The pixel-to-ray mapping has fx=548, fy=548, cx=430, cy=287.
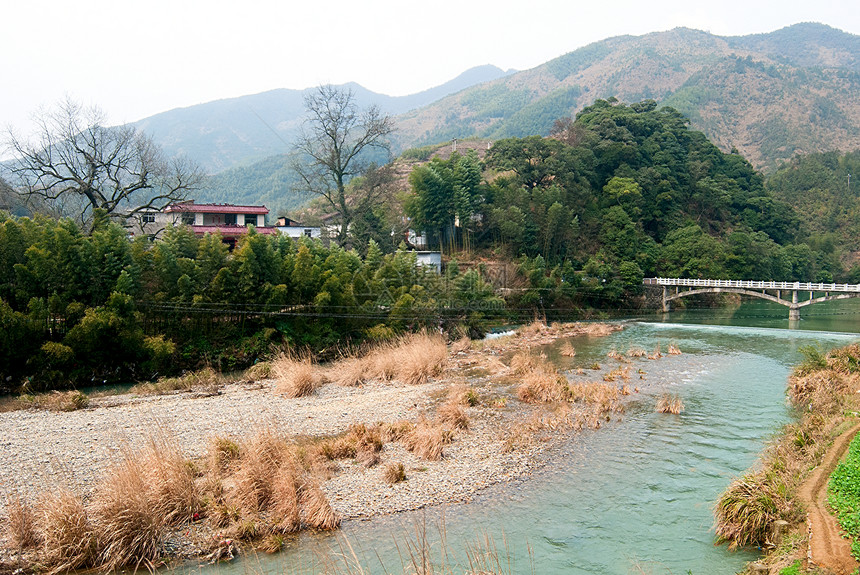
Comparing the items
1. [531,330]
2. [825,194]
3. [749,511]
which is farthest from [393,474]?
[825,194]

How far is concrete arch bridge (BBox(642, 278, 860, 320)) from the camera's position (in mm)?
37219

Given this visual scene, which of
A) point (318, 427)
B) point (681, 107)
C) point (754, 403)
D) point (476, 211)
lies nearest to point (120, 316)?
point (318, 427)

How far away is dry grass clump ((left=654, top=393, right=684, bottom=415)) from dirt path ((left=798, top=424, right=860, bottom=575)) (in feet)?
20.2

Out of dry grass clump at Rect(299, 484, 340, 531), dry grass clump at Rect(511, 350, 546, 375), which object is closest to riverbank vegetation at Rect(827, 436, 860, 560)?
dry grass clump at Rect(299, 484, 340, 531)

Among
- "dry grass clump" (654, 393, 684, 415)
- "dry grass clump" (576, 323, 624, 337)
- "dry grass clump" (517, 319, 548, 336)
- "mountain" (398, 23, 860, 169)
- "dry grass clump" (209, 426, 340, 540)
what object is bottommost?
"dry grass clump" (576, 323, 624, 337)

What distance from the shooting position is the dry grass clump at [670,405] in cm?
1488

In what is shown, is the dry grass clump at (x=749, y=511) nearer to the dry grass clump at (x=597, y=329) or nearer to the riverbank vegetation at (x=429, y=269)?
the riverbank vegetation at (x=429, y=269)

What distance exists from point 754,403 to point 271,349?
17.5m

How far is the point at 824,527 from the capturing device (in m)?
6.27

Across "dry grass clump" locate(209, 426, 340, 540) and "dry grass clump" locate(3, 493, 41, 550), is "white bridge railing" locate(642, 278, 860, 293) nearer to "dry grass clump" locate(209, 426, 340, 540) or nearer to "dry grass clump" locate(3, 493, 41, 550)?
"dry grass clump" locate(209, 426, 340, 540)

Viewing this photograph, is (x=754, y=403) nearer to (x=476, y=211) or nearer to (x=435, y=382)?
(x=435, y=382)

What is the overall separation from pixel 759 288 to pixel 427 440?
38.9m

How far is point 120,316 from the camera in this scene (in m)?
19.6

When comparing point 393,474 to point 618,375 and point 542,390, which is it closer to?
point 542,390
